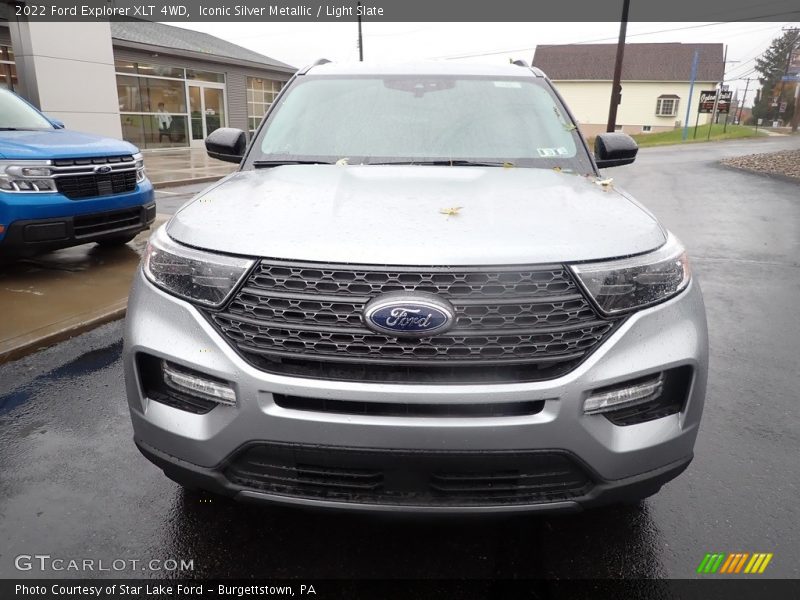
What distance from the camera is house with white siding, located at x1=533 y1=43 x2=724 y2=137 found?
55750 mm

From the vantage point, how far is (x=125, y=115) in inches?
802

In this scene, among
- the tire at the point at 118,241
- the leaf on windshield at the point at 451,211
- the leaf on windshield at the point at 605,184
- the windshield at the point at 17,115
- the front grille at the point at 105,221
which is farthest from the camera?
the tire at the point at 118,241

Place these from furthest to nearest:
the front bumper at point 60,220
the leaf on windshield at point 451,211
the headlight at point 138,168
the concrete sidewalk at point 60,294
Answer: the headlight at point 138,168 < the front bumper at point 60,220 < the concrete sidewalk at point 60,294 < the leaf on windshield at point 451,211

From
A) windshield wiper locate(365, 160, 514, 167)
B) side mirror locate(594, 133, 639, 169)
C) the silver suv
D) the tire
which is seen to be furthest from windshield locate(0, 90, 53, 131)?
side mirror locate(594, 133, 639, 169)

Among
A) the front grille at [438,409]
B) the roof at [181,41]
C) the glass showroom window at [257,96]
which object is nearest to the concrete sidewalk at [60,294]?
the front grille at [438,409]

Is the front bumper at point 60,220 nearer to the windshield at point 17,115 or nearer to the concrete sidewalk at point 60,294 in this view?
the concrete sidewalk at point 60,294

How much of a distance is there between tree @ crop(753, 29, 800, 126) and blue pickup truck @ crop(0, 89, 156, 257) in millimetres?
85834

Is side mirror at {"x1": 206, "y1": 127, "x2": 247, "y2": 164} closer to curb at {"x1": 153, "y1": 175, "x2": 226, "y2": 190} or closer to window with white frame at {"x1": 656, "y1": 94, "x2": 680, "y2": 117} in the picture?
curb at {"x1": 153, "y1": 175, "x2": 226, "y2": 190}

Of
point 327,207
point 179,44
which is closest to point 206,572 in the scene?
point 327,207

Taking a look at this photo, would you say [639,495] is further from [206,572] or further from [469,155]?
[469,155]

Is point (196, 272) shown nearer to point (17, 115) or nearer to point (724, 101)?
point (17, 115)

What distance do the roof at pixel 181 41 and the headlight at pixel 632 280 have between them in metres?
21.8

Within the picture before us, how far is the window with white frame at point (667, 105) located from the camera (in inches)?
2178
